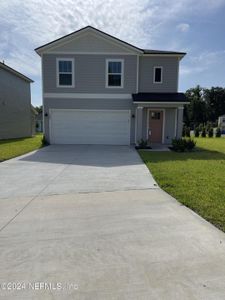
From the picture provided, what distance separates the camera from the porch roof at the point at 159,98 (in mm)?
15594

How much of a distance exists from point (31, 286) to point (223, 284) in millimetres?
1949

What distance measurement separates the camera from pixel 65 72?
16.6 m

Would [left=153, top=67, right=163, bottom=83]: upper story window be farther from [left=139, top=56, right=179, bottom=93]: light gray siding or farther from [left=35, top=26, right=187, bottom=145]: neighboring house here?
[left=139, top=56, right=179, bottom=93]: light gray siding

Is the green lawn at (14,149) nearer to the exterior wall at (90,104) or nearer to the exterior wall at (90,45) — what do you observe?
the exterior wall at (90,104)

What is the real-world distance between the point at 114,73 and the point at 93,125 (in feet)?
11.8

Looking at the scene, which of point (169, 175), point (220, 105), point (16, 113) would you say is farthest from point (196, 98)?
point (169, 175)

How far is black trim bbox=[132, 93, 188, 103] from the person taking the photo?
51.6 feet

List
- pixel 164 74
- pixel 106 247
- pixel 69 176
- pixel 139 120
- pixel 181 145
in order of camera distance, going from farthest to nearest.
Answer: pixel 164 74 → pixel 139 120 → pixel 181 145 → pixel 69 176 → pixel 106 247

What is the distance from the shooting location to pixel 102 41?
53.9 feet

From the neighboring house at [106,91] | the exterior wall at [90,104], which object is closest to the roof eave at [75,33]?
the neighboring house at [106,91]

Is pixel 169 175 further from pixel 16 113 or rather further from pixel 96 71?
pixel 16 113

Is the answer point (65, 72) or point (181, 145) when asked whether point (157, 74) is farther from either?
point (65, 72)

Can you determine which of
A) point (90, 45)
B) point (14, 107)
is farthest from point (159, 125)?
point (14, 107)

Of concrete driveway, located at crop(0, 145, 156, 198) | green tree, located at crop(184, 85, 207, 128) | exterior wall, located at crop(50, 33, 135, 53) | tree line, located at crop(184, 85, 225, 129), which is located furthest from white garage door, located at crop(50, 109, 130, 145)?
tree line, located at crop(184, 85, 225, 129)
